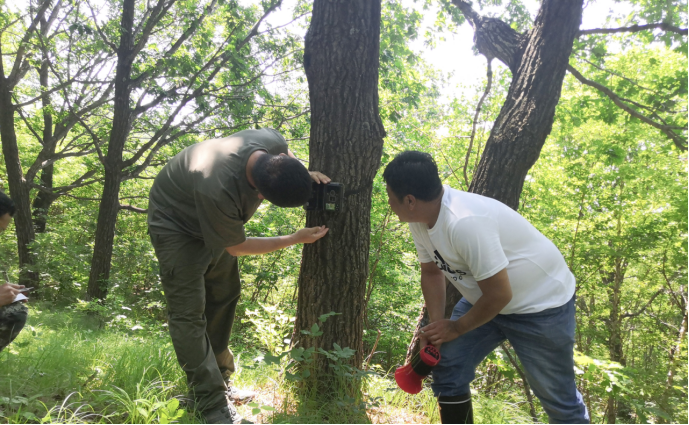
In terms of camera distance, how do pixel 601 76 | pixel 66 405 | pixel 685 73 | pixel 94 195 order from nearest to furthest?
pixel 685 73 → pixel 66 405 → pixel 601 76 → pixel 94 195

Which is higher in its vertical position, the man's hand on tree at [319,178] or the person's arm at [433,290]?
the man's hand on tree at [319,178]

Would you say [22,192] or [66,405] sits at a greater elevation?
[22,192]

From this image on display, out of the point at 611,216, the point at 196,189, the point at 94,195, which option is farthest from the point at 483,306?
the point at 94,195

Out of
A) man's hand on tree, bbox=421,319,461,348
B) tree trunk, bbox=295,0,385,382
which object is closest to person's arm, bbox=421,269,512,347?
man's hand on tree, bbox=421,319,461,348

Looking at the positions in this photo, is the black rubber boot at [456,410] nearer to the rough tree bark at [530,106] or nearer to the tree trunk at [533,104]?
the rough tree bark at [530,106]

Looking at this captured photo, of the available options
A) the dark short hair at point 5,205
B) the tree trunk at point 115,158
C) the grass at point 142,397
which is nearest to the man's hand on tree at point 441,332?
the grass at point 142,397

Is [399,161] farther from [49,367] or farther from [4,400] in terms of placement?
[49,367]

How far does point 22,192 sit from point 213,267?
320 inches

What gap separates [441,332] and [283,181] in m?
1.18

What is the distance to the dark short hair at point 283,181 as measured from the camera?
6.75ft

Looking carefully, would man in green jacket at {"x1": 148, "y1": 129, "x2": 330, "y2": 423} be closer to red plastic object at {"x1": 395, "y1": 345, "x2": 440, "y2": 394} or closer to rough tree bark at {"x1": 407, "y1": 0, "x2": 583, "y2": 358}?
red plastic object at {"x1": 395, "y1": 345, "x2": 440, "y2": 394}

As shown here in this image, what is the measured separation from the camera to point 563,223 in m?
6.48

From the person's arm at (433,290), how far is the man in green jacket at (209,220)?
743mm

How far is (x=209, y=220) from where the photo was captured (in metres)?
2.18
